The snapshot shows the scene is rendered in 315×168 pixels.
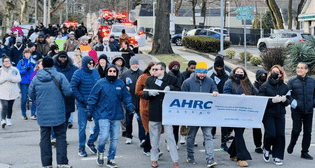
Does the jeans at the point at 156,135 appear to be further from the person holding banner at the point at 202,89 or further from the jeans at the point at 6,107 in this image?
the jeans at the point at 6,107

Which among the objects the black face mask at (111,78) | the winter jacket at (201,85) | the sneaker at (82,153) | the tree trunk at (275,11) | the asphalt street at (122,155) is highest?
the tree trunk at (275,11)

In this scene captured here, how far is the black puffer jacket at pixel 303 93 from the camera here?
912cm

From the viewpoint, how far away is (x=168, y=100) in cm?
849

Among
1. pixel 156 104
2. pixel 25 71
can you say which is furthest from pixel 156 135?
pixel 25 71

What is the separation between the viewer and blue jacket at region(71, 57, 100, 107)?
9.05m

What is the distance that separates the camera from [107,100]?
828 cm

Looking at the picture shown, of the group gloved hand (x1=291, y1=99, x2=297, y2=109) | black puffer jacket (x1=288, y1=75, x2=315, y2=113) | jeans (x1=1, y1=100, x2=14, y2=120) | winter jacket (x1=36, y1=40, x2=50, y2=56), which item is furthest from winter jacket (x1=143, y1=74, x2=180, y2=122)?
winter jacket (x1=36, y1=40, x2=50, y2=56)

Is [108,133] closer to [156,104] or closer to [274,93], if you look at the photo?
[156,104]

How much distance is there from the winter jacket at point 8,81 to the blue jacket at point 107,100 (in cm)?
440

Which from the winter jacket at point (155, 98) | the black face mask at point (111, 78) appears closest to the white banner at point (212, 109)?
the winter jacket at point (155, 98)

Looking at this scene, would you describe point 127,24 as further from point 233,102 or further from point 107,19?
point 233,102

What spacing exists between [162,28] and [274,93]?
871 inches

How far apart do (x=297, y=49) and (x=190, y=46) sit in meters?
14.9

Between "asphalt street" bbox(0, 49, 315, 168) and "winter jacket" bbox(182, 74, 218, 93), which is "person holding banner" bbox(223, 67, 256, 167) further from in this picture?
"winter jacket" bbox(182, 74, 218, 93)
